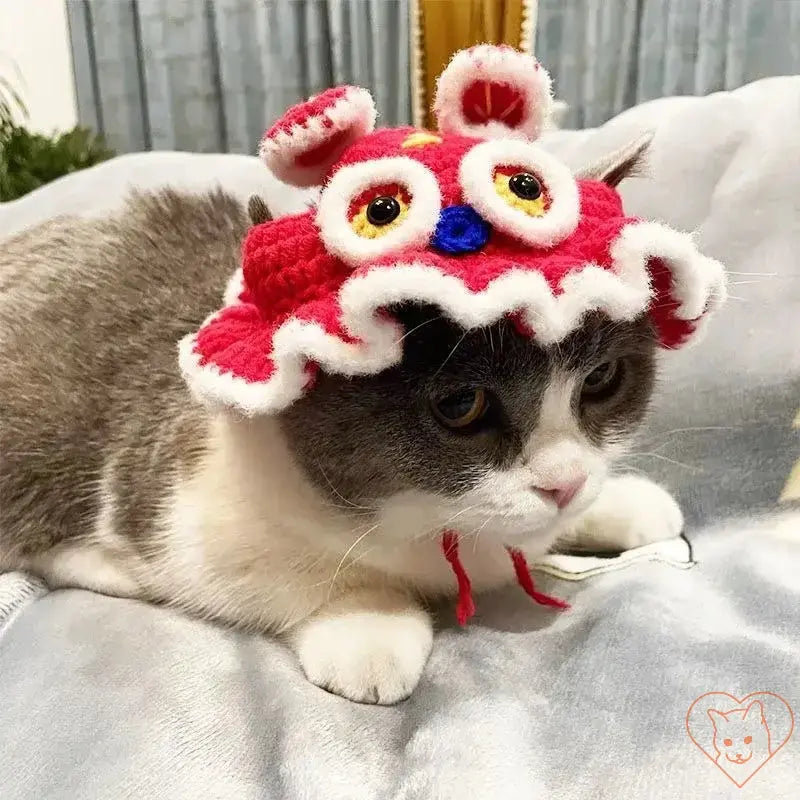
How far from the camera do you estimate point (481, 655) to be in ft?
2.29

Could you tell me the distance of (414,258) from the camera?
504 mm

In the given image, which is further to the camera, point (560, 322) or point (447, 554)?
point (447, 554)

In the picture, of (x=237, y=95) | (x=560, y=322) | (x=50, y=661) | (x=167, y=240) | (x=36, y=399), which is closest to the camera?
(x=560, y=322)

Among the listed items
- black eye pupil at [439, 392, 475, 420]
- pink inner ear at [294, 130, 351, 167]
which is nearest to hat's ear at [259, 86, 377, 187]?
pink inner ear at [294, 130, 351, 167]

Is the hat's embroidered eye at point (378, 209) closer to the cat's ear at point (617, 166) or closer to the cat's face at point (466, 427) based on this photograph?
the cat's face at point (466, 427)

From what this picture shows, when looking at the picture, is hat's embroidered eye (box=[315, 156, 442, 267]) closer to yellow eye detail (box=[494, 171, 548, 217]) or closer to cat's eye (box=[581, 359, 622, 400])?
yellow eye detail (box=[494, 171, 548, 217])

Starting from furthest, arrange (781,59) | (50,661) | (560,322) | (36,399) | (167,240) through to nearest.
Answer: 1. (781,59)
2. (167,240)
3. (36,399)
4. (50,661)
5. (560,322)

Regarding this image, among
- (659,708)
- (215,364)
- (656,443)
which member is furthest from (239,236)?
(659,708)

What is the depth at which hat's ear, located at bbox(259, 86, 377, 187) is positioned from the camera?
0.60 metres

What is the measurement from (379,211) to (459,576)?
31 cm

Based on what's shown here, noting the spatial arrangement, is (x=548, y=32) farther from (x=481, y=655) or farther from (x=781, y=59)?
(x=481, y=655)

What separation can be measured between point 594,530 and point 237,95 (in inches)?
71.9

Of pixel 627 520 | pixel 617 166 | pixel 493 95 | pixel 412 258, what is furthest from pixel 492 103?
pixel 627 520

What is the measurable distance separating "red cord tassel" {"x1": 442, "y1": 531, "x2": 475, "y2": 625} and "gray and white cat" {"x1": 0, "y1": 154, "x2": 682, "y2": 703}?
0.05 ft
